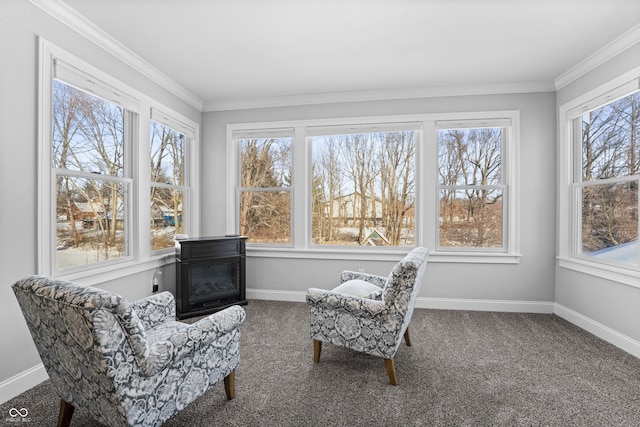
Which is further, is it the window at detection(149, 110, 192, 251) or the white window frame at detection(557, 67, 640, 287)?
the window at detection(149, 110, 192, 251)

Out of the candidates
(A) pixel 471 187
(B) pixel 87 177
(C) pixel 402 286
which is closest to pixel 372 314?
(C) pixel 402 286

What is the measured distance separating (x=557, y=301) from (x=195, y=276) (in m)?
4.16

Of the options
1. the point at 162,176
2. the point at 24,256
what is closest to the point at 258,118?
the point at 162,176

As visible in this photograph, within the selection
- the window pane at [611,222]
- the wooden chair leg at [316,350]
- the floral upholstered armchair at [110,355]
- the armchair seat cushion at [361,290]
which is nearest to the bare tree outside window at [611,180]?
the window pane at [611,222]

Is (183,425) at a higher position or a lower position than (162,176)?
lower

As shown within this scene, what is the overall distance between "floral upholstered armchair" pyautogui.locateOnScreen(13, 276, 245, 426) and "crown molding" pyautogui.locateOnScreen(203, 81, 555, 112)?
3.13m

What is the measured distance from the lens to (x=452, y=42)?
107 inches

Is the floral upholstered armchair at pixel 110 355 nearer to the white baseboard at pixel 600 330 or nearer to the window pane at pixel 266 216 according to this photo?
the window pane at pixel 266 216

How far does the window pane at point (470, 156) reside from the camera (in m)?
3.74

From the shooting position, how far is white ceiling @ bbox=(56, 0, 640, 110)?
7.51 feet

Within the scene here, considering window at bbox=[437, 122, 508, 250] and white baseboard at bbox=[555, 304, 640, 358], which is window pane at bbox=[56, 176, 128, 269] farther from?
white baseboard at bbox=[555, 304, 640, 358]

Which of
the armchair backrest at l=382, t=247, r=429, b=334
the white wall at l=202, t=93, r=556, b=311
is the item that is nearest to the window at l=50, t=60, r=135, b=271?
the white wall at l=202, t=93, r=556, b=311

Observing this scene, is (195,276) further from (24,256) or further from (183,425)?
(183,425)

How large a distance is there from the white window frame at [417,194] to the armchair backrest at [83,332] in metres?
2.80
